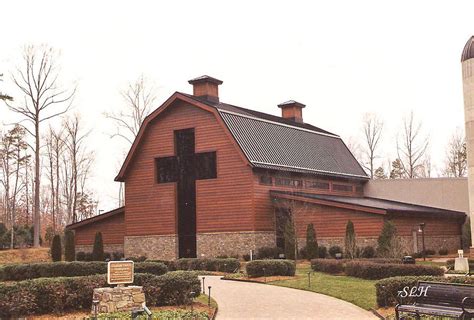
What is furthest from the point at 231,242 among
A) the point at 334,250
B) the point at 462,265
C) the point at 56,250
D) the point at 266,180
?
the point at 462,265

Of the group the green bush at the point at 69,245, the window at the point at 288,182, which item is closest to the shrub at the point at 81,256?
the green bush at the point at 69,245

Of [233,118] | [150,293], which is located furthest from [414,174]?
[150,293]

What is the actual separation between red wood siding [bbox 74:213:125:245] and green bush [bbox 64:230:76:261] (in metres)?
2.18

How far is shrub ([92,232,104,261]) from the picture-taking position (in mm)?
41875

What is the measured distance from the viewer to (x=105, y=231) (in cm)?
4428

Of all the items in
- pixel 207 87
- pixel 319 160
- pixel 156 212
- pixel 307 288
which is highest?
pixel 207 87

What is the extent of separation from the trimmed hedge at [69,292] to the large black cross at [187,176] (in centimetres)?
2184

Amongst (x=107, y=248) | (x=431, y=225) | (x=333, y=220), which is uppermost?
(x=333, y=220)

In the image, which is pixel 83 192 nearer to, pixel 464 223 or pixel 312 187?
pixel 312 187

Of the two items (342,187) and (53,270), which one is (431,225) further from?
(53,270)

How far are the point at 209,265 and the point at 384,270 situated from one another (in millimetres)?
10541

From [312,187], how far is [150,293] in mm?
26572

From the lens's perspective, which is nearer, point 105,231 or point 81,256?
point 81,256

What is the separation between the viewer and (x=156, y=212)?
40.8 metres
